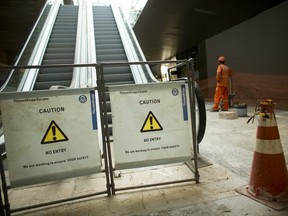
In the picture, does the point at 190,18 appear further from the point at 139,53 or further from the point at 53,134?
the point at 53,134

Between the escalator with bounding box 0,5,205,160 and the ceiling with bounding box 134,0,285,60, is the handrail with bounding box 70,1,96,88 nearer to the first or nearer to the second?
the escalator with bounding box 0,5,205,160

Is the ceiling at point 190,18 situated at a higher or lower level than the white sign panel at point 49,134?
higher

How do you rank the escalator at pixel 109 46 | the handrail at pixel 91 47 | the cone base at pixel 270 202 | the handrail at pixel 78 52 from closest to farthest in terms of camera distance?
the cone base at pixel 270 202
the handrail at pixel 78 52
the handrail at pixel 91 47
the escalator at pixel 109 46

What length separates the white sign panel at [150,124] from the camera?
214 cm

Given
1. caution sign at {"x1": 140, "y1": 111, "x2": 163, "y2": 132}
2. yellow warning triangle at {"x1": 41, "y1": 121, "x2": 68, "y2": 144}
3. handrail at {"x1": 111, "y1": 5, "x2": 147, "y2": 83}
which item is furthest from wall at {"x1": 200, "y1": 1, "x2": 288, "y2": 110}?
yellow warning triangle at {"x1": 41, "y1": 121, "x2": 68, "y2": 144}

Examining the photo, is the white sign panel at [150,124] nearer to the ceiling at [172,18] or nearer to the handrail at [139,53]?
the handrail at [139,53]

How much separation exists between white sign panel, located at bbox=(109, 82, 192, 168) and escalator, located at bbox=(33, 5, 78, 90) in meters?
3.35

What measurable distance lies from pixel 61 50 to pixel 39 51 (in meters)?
0.68

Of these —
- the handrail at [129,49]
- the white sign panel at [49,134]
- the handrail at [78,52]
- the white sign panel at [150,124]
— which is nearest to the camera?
the white sign panel at [49,134]

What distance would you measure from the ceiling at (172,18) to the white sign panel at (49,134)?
6.58 metres

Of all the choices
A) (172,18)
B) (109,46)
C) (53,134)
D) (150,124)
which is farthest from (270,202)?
(172,18)

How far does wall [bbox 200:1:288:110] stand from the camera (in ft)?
22.1

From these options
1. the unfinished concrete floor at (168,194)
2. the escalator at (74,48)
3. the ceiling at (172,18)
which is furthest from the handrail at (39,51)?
the unfinished concrete floor at (168,194)

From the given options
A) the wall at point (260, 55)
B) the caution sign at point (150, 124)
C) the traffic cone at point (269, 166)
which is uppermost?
the wall at point (260, 55)
